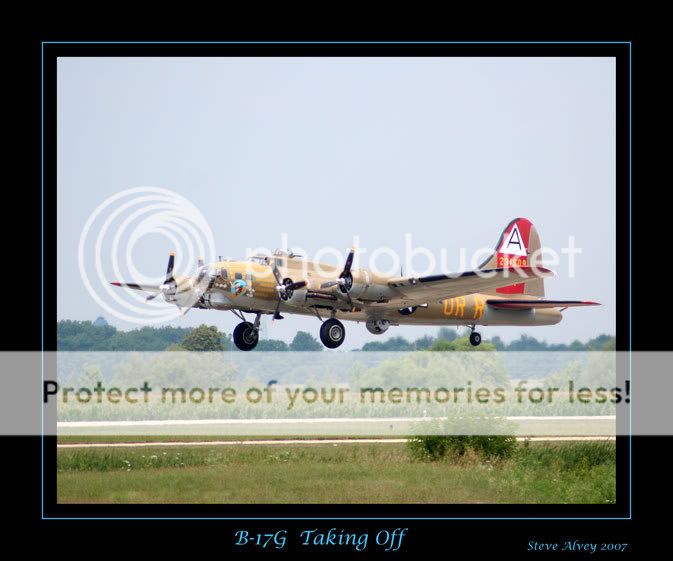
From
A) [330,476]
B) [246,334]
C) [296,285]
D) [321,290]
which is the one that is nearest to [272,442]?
[330,476]

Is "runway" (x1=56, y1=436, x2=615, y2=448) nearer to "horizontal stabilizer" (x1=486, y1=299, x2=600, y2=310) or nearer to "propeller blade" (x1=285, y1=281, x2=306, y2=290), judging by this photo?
"horizontal stabilizer" (x1=486, y1=299, x2=600, y2=310)

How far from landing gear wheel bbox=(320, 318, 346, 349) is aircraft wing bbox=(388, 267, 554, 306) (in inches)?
97.0

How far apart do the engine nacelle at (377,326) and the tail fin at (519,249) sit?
858cm

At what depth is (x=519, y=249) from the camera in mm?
44031

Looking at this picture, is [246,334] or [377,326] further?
[377,326]

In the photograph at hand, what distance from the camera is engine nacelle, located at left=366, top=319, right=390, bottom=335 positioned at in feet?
120

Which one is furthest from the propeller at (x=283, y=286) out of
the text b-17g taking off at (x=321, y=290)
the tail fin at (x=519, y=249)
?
the tail fin at (x=519, y=249)

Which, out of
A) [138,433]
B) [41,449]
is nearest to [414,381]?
[138,433]

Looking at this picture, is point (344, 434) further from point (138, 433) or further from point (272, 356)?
point (138, 433)

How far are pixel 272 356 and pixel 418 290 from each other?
7773 millimetres

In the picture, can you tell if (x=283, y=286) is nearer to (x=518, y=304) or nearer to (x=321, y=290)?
(x=321, y=290)

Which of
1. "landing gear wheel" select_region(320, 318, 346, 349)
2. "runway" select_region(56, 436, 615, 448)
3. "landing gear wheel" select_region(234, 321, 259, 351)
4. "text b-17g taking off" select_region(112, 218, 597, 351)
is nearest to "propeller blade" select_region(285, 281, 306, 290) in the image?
"text b-17g taking off" select_region(112, 218, 597, 351)

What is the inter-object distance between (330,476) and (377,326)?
630cm

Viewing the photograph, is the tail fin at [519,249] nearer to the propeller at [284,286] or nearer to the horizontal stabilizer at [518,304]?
the horizontal stabilizer at [518,304]
